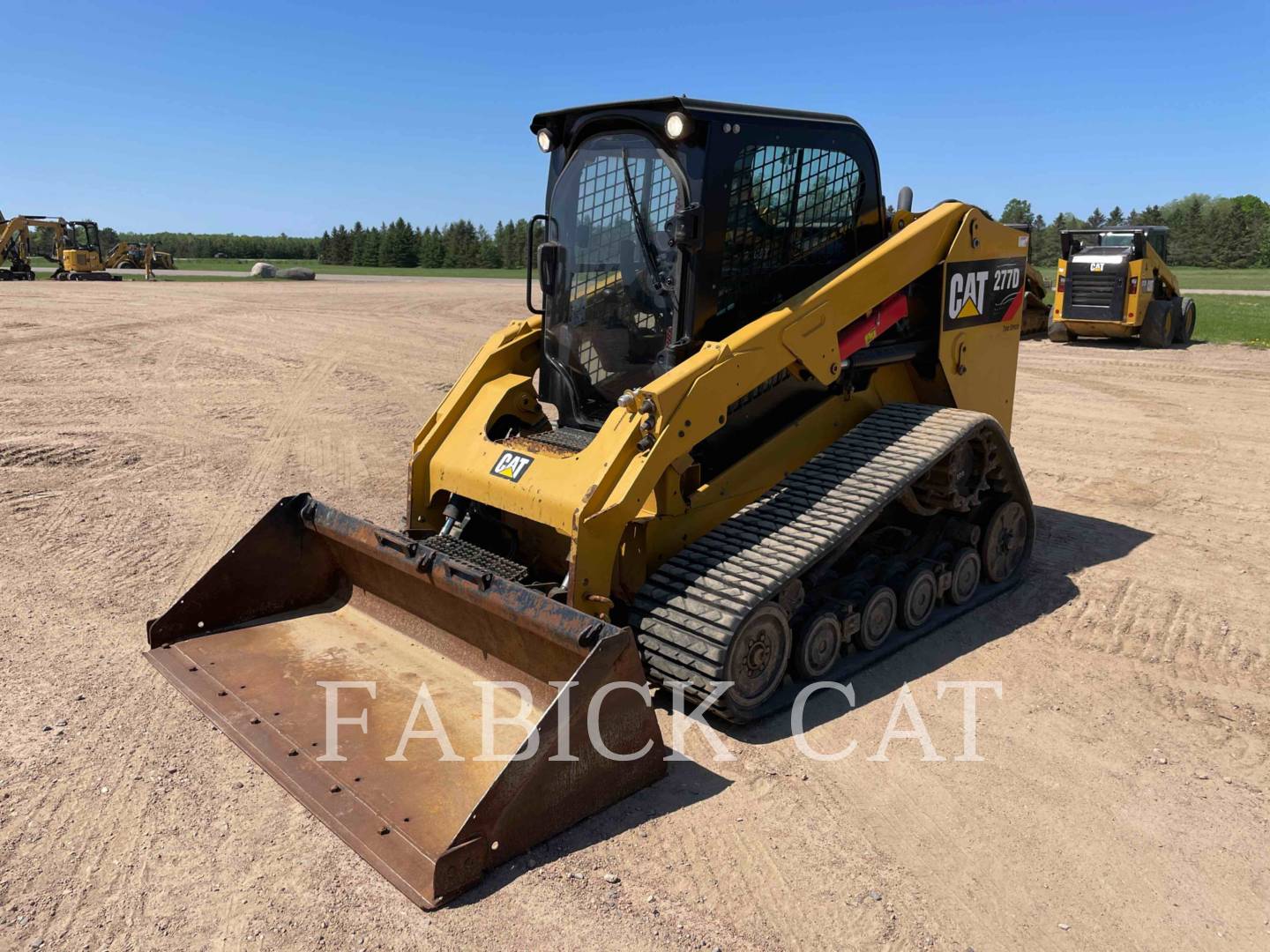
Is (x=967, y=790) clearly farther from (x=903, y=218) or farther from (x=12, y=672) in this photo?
(x=12, y=672)

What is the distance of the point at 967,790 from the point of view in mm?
4137

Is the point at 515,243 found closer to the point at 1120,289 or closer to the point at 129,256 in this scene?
the point at 129,256

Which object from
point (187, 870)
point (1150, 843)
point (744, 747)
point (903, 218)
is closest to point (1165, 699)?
point (1150, 843)

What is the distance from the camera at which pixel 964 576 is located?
607 cm

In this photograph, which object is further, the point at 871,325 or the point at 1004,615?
the point at 1004,615

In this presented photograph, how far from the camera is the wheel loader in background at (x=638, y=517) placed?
401 centimetres

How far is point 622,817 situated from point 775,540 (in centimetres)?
157

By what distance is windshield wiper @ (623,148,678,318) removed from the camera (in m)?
5.16

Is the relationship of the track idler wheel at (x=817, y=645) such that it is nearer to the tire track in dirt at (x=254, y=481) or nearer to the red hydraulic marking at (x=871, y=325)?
the red hydraulic marking at (x=871, y=325)

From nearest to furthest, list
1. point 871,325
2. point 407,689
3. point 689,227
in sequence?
point 407,689 < point 689,227 < point 871,325

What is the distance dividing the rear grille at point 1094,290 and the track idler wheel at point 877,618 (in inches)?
619

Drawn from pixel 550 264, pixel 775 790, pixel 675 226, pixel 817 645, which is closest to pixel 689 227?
pixel 675 226

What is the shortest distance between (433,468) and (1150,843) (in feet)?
12.8

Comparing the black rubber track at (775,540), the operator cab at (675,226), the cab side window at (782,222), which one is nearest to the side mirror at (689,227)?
the operator cab at (675,226)
